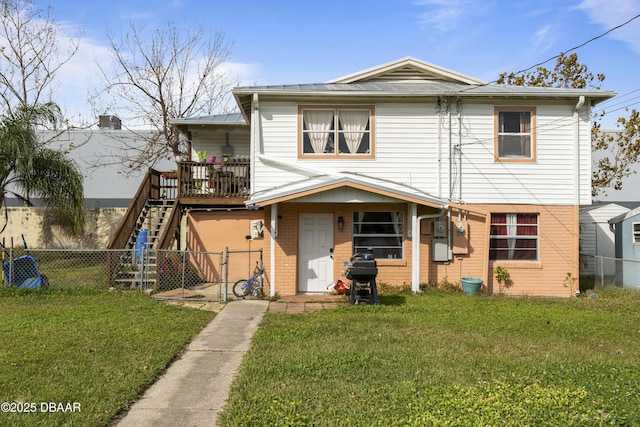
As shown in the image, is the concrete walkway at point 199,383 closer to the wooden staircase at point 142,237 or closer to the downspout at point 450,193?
the wooden staircase at point 142,237

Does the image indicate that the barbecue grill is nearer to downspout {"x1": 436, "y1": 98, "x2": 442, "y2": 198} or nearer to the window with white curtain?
the window with white curtain

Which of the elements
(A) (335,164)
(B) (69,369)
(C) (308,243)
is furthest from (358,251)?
(B) (69,369)

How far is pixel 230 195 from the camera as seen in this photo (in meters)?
13.4

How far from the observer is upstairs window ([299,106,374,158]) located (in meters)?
12.2

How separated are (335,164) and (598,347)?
283 inches

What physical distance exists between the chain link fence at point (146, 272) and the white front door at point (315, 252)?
118 centimetres

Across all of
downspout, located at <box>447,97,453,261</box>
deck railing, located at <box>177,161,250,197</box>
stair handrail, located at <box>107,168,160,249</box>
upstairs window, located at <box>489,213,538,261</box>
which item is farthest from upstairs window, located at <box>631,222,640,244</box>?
stair handrail, located at <box>107,168,160,249</box>

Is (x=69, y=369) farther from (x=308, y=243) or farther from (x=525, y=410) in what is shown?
(x=308, y=243)

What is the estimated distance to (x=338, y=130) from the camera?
40.1 ft

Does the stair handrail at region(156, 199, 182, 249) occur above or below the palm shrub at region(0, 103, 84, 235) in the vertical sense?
below

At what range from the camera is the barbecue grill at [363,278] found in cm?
976

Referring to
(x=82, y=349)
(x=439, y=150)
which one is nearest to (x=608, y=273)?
(x=439, y=150)

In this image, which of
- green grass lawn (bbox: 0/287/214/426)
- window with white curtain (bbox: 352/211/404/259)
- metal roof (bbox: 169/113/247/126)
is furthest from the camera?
metal roof (bbox: 169/113/247/126)

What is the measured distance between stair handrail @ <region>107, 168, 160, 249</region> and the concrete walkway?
5.07 meters
